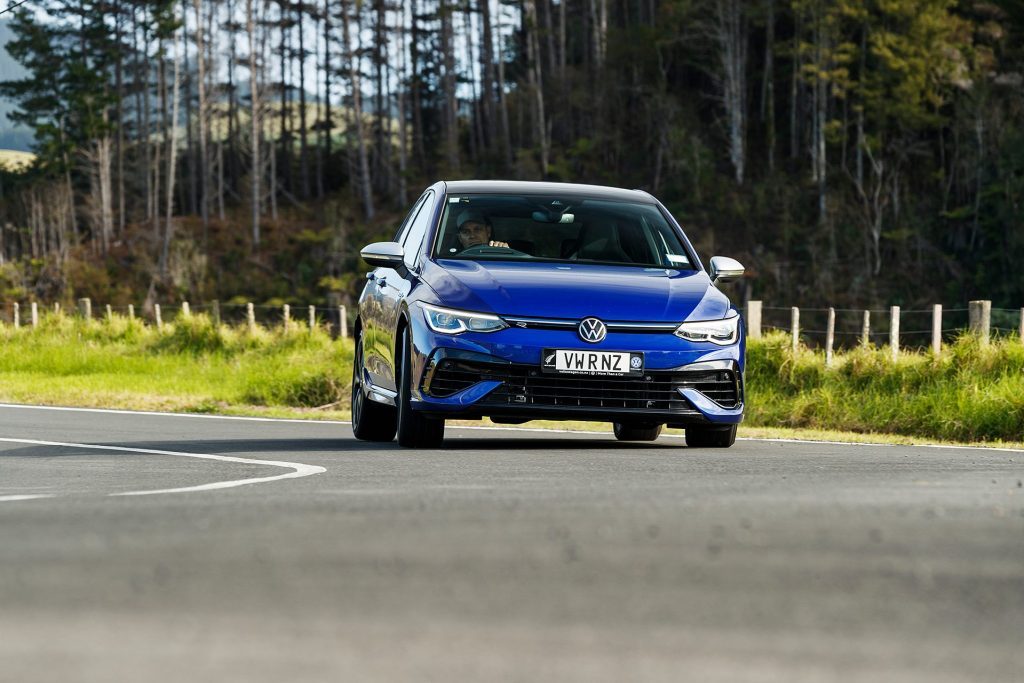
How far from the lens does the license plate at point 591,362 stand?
9.45 meters

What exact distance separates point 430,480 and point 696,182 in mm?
57758

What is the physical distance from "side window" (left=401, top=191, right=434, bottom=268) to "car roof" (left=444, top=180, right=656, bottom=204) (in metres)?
0.22

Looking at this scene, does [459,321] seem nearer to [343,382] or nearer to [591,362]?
[591,362]

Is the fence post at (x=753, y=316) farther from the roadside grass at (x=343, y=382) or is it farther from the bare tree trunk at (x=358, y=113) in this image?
the bare tree trunk at (x=358, y=113)

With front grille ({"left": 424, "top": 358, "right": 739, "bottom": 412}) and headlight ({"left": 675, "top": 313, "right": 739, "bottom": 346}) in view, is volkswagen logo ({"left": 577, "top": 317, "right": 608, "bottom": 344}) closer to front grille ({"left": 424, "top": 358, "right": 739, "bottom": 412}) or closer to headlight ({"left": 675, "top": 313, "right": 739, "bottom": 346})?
front grille ({"left": 424, "top": 358, "right": 739, "bottom": 412})

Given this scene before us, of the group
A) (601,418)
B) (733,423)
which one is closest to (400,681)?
(601,418)

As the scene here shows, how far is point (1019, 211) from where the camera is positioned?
5512 centimetres

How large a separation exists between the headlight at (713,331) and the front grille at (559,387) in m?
0.24

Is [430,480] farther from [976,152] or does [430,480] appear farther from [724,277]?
[976,152]

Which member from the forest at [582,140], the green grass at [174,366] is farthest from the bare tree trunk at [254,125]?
the green grass at [174,366]

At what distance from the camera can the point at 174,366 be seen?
2788 centimetres

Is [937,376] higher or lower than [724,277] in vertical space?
lower

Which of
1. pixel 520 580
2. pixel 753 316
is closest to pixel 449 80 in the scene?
pixel 753 316

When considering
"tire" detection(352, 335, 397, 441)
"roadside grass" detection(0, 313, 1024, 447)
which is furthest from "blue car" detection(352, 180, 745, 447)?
"roadside grass" detection(0, 313, 1024, 447)
